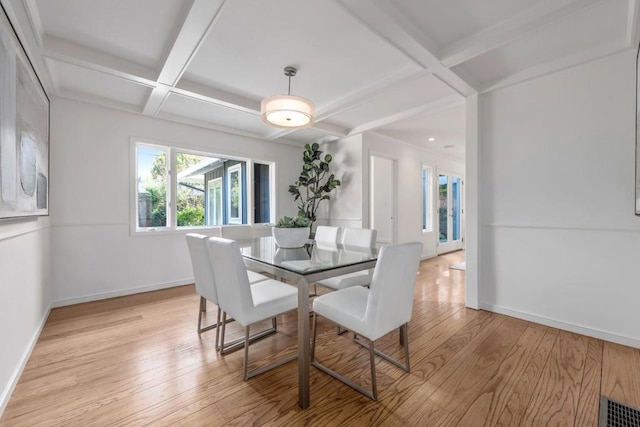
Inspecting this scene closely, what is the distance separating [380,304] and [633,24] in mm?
2603

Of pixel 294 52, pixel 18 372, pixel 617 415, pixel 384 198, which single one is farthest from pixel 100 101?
pixel 617 415

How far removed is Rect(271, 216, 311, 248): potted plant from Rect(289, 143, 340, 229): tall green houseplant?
82.3 inches

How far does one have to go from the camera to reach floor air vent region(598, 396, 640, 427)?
1392 millimetres

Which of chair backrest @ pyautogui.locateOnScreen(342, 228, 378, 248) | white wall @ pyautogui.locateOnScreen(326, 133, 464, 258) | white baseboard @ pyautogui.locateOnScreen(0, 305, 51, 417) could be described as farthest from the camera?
white wall @ pyautogui.locateOnScreen(326, 133, 464, 258)

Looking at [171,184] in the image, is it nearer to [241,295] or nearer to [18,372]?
[18,372]

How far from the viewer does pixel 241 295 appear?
1.70 meters

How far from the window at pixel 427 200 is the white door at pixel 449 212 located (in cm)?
32

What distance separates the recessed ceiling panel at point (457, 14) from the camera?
1.74 m

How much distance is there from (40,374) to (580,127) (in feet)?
15.0

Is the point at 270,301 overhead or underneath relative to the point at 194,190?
underneath

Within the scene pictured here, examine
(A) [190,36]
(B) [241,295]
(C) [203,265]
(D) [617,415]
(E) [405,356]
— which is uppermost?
(A) [190,36]

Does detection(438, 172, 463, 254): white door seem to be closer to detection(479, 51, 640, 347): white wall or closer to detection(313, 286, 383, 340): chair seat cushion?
detection(479, 51, 640, 347): white wall

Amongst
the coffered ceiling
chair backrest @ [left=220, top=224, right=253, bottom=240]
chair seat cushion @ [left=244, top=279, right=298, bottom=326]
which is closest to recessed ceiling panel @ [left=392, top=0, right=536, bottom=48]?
the coffered ceiling

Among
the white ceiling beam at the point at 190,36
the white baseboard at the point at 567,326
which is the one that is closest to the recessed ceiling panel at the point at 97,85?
the white ceiling beam at the point at 190,36
